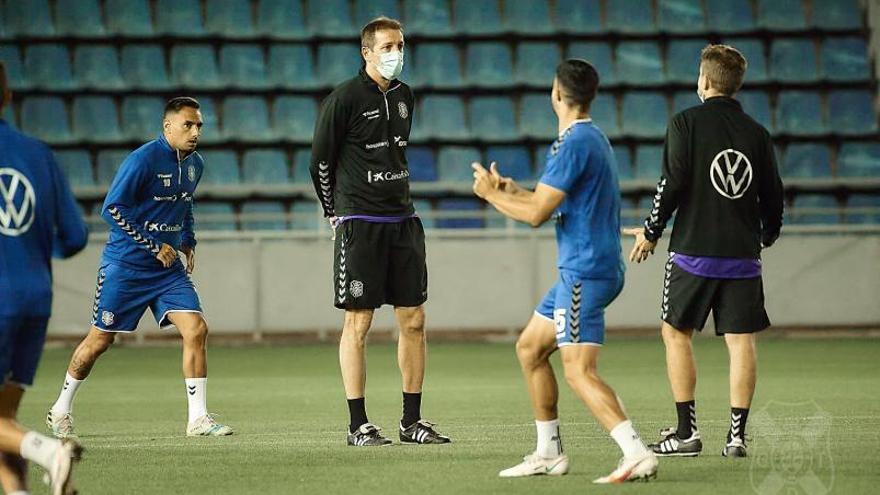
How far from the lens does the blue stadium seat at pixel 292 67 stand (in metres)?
19.2

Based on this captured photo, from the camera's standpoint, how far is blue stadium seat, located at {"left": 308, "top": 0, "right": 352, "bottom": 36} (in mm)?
19641

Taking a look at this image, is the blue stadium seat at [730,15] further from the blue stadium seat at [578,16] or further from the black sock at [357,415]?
the black sock at [357,415]

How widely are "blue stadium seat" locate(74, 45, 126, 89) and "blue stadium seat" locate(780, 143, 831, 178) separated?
857 centimetres

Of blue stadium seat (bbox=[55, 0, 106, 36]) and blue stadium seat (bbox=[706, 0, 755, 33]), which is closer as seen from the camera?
blue stadium seat (bbox=[55, 0, 106, 36])

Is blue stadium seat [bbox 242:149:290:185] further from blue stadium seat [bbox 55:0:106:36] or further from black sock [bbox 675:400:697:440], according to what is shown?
black sock [bbox 675:400:697:440]

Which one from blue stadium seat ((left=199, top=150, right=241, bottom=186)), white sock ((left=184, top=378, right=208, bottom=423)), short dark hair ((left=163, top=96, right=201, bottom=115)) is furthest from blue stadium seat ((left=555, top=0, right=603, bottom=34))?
white sock ((left=184, top=378, right=208, bottom=423))

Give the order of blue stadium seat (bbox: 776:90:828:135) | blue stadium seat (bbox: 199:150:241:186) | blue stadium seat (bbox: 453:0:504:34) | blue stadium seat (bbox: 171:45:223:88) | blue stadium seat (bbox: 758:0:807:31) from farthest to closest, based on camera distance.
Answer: blue stadium seat (bbox: 758:0:807:31)
blue stadium seat (bbox: 453:0:504:34)
blue stadium seat (bbox: 171:45:223:88)
blue stadium seat (bbox: 776:90:828:135)
blue stadium seat (bbox: 199:150:241:186)

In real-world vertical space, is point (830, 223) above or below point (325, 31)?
below

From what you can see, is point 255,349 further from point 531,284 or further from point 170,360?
point 531,284

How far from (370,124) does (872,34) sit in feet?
43.3

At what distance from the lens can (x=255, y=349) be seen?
53.0ft

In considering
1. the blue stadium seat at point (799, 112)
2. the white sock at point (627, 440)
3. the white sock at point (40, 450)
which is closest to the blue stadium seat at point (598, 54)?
the blue stadium seat at point (799, 112)

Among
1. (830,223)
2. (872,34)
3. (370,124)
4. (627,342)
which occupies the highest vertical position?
(872,34)

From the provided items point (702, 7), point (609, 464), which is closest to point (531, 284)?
point (702, 7)
